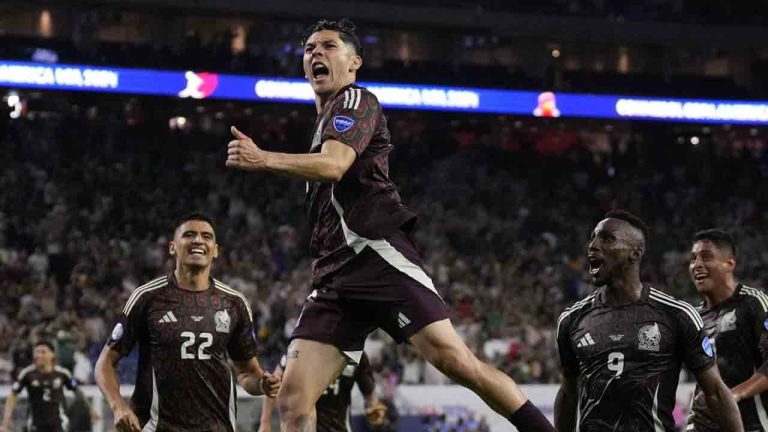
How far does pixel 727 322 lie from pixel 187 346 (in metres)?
3.44

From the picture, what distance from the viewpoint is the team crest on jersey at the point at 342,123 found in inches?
227

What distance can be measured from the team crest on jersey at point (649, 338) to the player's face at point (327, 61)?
6.51 ft

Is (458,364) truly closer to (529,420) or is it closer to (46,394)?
(529,420)

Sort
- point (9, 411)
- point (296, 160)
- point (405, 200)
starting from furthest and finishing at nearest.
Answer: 1. point (405, 200)
2. point (9, 411)
3. point (296, 160)

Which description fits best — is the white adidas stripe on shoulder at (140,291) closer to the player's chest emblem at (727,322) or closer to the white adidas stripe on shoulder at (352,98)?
the white adidas stripe on shoulder at (352,98)

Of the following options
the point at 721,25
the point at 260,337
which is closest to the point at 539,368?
the point at 260,337

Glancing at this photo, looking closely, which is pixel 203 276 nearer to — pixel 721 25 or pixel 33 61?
pixel 33 61

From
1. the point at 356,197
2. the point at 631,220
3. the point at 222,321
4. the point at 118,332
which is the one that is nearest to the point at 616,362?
the point at 631,220

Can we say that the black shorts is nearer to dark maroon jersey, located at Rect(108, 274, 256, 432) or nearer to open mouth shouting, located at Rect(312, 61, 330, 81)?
open mouth shouting, located at Rect(312, 61, 330, 81)

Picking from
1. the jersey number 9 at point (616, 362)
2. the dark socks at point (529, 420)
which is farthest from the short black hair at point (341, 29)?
the jersey number 9 at point (616, 362)

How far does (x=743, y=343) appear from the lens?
8.16 m

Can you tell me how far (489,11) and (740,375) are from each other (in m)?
27.3

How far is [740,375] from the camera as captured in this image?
815 centimetres

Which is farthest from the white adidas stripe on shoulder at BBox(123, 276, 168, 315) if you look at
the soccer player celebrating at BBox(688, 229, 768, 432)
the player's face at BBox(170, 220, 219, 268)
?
the soccer player celebrating at BBox(688, 229, 768, 432)
